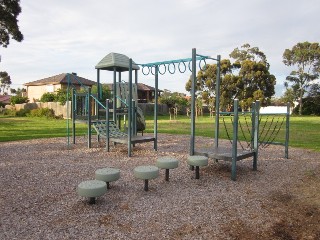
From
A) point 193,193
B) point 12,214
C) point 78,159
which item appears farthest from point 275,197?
point 78,159

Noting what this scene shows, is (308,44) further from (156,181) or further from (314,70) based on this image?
(156,181)

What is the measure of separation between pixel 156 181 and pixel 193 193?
98 centimetres

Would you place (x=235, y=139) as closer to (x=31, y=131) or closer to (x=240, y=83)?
(x=31, y=131)

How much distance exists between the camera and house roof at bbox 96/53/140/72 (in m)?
10.4

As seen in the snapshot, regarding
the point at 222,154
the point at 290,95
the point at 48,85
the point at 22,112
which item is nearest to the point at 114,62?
the point at 222,154

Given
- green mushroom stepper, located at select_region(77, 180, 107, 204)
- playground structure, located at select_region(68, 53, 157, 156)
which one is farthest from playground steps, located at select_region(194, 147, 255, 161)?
green mushroom stepper, located at select_region(77, 180, 107, 204)

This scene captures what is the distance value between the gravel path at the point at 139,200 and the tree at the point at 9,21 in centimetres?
1829

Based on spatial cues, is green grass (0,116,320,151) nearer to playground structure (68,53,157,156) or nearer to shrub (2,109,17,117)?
playground structure (68,53,157,156)

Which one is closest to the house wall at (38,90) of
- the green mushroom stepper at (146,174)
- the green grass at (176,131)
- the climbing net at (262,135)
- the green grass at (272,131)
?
the green grass at (176,131)

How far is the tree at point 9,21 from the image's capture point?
71.1 feet

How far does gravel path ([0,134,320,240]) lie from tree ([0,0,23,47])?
1829cm

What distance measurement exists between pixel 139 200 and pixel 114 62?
6.92m

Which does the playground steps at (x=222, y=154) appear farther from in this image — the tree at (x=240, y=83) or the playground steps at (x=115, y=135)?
the tree at (x=240, y=83)

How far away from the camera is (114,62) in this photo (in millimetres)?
10383
